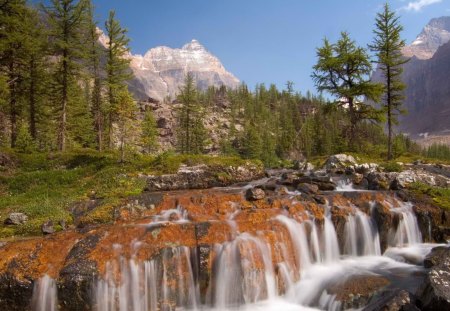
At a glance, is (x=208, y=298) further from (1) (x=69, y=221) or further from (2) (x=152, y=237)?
(1) (x=69, y=221)

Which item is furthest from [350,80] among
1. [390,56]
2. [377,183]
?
[377,183]

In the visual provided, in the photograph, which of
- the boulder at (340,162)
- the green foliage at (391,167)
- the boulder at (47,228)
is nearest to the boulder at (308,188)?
the boulder at (340,162)

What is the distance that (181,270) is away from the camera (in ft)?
34.9

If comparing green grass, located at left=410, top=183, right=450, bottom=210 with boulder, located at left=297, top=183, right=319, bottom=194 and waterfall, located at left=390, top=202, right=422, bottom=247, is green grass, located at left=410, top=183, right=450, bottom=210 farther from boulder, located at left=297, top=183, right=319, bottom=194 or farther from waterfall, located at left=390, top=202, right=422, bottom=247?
boulder, located at left=297, top=183, right=319, bottom=194

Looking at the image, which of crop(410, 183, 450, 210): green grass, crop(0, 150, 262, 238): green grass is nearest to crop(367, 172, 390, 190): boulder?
crop(410, 183, 450, 210): green grass

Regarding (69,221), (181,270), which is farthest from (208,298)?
(69,221)

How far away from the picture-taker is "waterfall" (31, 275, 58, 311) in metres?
9.55

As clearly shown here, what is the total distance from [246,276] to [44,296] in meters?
6.10

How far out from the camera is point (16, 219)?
1475cm

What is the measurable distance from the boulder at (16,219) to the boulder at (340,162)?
2241cm

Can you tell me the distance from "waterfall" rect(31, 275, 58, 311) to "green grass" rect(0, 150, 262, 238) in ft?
15.4

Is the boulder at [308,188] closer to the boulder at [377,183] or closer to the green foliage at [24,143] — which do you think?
the boulder at [377,183]

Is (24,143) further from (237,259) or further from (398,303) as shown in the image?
(398,303)

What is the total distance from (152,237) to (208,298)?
273cm
